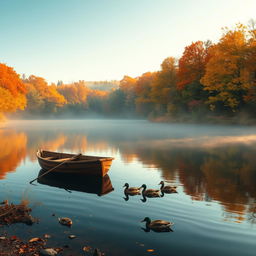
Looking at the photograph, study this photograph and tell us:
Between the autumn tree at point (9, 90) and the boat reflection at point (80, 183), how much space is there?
53.4 m

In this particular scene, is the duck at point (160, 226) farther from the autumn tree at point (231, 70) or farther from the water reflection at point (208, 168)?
the autumn tree at point (231, 70)

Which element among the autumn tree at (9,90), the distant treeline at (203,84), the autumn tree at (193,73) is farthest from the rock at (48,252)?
the autumn tree at (9,90)

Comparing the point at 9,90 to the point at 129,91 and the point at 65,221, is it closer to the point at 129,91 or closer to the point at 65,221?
the point at 129,91

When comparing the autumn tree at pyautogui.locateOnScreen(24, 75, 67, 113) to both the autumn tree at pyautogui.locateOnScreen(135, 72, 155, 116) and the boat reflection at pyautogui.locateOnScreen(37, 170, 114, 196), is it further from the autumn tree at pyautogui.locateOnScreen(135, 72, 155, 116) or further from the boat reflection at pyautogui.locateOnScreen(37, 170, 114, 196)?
the boat reflection at pyautogui.locateOnScreen(37, 170, 114, 196)

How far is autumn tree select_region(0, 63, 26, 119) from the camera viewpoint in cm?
6741

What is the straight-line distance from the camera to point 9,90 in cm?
7375

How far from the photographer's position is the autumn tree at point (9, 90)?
221ft

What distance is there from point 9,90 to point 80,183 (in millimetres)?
64315

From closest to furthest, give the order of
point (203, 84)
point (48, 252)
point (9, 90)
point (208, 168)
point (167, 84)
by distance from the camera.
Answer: point (48, 252) < point (208, 168) < point (203, 84) < point (9, 90) < point (167, 84)

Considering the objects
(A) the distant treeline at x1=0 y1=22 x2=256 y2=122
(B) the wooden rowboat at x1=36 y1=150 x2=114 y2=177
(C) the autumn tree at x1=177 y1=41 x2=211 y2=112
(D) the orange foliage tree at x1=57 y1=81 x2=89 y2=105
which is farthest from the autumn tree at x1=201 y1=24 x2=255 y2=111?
(D) the orange foliage tree at x1=57 y1=81 x2=89 y2=105

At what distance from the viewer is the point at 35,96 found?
130 meters

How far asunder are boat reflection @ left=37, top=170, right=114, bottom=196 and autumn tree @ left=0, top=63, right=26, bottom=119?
175 feet

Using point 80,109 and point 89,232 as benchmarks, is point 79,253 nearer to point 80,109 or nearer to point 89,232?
point 89,232

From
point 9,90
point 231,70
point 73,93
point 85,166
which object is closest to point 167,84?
point 231,70
